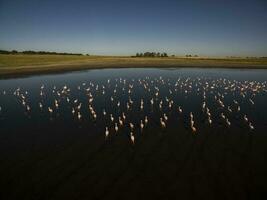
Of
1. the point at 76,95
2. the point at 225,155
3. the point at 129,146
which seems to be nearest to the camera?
the point at 225,155

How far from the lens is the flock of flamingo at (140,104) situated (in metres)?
26.1

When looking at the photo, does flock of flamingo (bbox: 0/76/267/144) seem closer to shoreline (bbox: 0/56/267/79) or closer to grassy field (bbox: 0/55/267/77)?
shoreline (bbox: 0/56/267/79)

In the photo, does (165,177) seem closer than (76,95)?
Yes

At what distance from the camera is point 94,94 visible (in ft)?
135

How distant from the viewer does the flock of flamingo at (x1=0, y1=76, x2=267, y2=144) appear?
26125 millimetres

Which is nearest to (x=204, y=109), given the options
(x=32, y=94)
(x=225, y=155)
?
(x=225, y=155)

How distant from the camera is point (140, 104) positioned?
112 feet

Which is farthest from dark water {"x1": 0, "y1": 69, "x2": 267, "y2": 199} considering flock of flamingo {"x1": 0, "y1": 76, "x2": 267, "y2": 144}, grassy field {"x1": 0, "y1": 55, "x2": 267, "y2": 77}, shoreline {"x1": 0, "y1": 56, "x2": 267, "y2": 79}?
grassy field {"x1": 0, "y1": 55, "x2": 267, "y2": 77}

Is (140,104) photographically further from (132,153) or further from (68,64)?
(68,64)

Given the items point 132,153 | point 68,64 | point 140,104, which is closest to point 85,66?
point 68,64

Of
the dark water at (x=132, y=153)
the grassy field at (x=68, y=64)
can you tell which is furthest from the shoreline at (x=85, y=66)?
the dark water at (x=132, y=153)

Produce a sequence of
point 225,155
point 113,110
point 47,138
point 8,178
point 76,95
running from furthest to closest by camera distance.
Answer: point 76,95, point 113,110, point 47,138, point 225,155, point 8,178

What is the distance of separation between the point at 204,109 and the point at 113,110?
9.86m

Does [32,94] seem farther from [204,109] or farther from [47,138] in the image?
[204,109]
